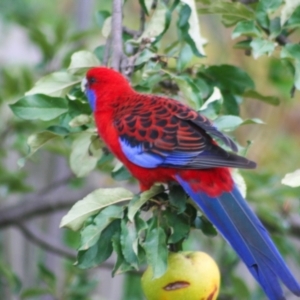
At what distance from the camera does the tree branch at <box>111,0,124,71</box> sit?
1921mm

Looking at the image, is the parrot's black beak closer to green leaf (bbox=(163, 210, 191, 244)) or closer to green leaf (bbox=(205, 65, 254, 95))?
green leaf (bbox=(205, 65, 254, 95))

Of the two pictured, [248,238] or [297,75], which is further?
[297,75]

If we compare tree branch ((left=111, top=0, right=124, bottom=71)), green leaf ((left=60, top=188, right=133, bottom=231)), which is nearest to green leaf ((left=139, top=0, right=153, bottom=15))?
A: tree branch ((left=111, top=0, right=124, bottom=71))

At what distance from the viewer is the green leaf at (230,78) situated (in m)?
2.17

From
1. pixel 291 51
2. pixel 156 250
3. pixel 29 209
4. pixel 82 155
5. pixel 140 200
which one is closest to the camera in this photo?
pixel 156 250

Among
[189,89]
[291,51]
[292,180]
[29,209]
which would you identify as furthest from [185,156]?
[29,209]

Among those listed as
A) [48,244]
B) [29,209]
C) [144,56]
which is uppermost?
[144,56]

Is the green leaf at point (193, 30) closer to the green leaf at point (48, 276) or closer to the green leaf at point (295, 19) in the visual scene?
the green leaf at point (295, 19)

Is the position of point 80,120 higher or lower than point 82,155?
higher

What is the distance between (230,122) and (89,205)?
0.45 metres

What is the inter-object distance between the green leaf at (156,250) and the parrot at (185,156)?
155 mm

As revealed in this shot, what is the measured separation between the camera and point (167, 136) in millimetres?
1946

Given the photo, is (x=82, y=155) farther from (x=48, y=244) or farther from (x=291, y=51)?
(x=48, y=244)

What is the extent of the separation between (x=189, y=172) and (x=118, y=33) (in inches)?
16.5
